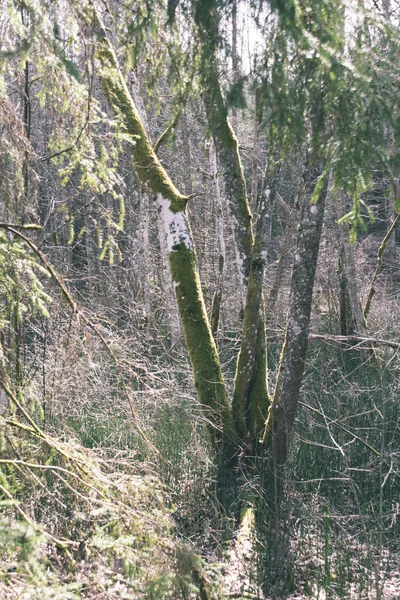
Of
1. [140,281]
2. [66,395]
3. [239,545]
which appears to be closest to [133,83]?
[140,281]

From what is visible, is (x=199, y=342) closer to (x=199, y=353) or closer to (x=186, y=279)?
(x=199, y=353)

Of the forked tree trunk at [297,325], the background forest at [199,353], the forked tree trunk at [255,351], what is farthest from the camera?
the forked tree trunk at [255,351]

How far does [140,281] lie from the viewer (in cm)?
1081

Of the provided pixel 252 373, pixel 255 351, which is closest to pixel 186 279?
pixel 255 351

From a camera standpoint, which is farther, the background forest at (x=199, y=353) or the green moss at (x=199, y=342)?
the green moss at (x=199, y=342)

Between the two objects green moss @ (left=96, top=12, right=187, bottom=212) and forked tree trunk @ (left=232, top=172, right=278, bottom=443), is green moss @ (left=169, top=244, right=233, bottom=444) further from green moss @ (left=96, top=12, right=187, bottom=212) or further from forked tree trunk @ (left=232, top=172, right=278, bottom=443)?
green moss @ (left=96, top=12, right=187, bottom=212)

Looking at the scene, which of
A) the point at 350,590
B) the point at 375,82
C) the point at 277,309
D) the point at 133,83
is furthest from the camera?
the point at 277,309

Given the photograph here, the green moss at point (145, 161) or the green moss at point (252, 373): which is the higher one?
the green moss at point (145, 161)

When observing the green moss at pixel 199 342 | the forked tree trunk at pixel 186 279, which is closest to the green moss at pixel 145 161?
the forked tree trunk at pixel 186 279

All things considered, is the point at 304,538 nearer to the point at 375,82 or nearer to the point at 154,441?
the point at 154,441

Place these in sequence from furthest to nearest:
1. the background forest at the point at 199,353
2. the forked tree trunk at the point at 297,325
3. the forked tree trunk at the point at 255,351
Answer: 1. the forked tree trunk at the point at 255,351
2. the forked tree trunk at the point at 297,325
3. the background forest at the point at 199,353

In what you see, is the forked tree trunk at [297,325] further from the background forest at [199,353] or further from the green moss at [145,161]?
the green moss at [145,161]

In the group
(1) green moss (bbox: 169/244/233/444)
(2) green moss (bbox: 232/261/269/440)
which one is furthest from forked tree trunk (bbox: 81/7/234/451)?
(2) green moss (bbox: 232/261/269/440)

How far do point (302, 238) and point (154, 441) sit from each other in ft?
8.27
